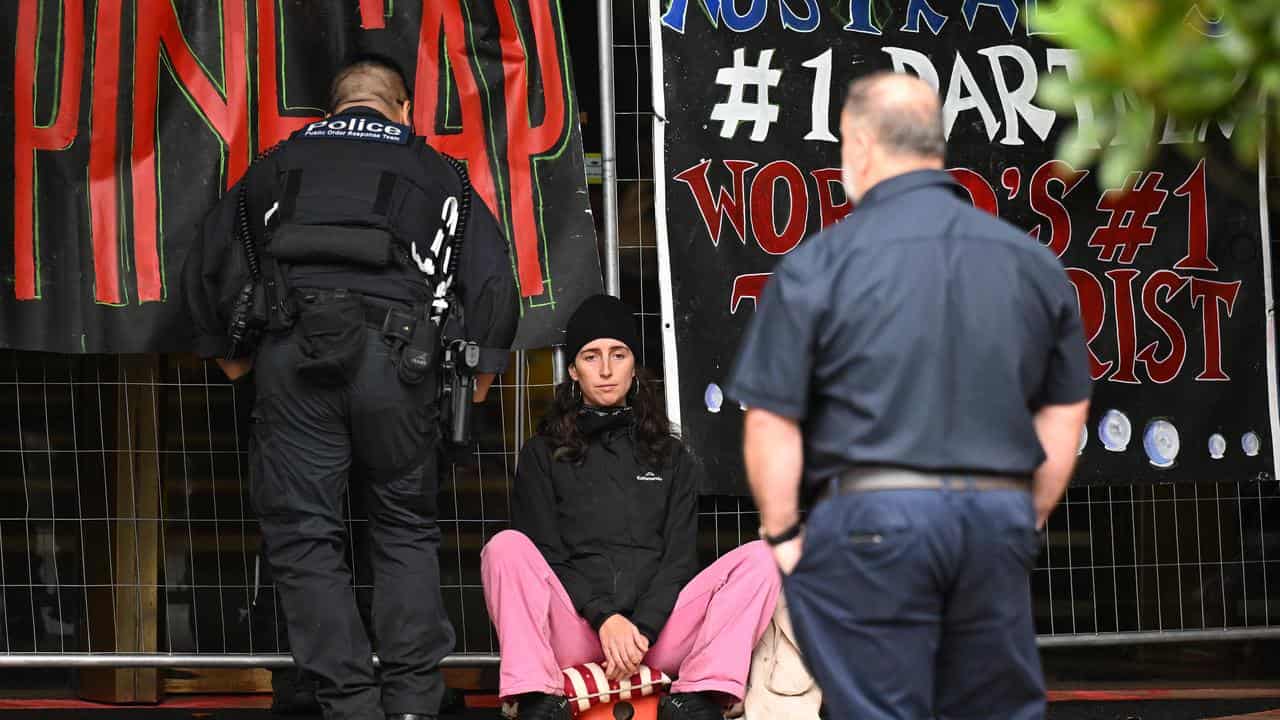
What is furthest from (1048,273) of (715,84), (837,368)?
(715,84)

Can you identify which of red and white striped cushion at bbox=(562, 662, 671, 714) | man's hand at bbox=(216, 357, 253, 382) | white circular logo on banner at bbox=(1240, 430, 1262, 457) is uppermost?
man's hand at bbox=(216, 357, 253, 382)

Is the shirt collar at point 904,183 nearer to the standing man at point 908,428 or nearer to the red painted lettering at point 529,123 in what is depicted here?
the standing man at point 908,428

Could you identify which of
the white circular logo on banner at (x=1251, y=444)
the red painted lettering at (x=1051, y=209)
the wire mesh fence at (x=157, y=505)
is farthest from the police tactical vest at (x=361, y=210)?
the white circular logo on banner at (x=1251, y=444)

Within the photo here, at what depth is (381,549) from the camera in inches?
179

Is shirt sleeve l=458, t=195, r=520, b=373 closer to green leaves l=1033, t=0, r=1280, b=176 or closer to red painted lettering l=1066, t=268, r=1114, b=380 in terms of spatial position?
red painted lettering l=1066, t=268, r=1114, b=380

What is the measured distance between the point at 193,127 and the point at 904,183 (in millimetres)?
2952

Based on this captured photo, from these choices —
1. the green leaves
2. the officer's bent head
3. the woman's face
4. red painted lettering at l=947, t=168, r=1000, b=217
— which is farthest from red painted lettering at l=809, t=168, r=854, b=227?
the green leaves

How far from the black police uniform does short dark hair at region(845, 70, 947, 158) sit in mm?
64

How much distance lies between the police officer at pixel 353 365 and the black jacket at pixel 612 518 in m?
0.44

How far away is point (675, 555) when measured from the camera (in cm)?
498

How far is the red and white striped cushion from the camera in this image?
4684mm

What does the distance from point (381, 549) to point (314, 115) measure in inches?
61.0

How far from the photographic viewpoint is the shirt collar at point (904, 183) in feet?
9.86

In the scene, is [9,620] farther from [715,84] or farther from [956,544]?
[956,544]
